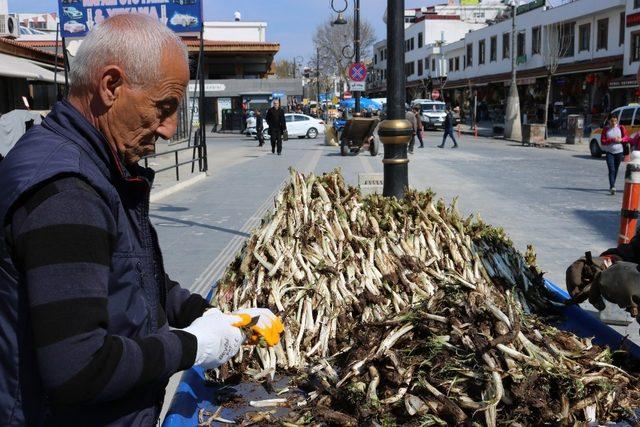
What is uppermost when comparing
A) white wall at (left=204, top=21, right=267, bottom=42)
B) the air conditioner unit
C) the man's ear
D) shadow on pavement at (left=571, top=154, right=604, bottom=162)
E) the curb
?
white wall at (left=204, top=21, right=267, bottom=42)

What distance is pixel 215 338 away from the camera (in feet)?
6.36

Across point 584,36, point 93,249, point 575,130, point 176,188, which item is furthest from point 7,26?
point 584,36

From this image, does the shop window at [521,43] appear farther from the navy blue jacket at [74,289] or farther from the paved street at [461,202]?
the navy blue jacket at [74,289]

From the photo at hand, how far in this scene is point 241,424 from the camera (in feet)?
7.93

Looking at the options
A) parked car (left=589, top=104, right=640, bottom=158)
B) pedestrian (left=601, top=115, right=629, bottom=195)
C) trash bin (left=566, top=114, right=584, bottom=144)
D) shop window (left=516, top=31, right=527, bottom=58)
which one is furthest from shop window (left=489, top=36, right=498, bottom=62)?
pedestrian (left=601, top=115, right=629, bottom=195)

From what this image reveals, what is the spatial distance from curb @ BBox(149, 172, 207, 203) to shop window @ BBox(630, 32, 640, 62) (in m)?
26.5

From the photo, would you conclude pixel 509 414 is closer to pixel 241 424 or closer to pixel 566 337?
pixel 566 337

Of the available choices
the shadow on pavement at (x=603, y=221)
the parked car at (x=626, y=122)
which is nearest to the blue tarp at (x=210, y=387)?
the shadow on pavement at (x=603, y=221)

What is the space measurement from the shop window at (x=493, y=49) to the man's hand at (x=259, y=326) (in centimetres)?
5483

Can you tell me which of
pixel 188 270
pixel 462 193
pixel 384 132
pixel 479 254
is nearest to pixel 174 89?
pixel 479 254

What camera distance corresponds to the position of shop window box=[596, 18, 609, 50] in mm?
37812

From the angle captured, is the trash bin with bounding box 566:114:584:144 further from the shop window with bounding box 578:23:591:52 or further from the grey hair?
the grey hair

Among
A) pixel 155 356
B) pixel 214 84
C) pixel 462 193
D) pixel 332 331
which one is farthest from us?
pixel 214 84

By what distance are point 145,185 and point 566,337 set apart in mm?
1810
